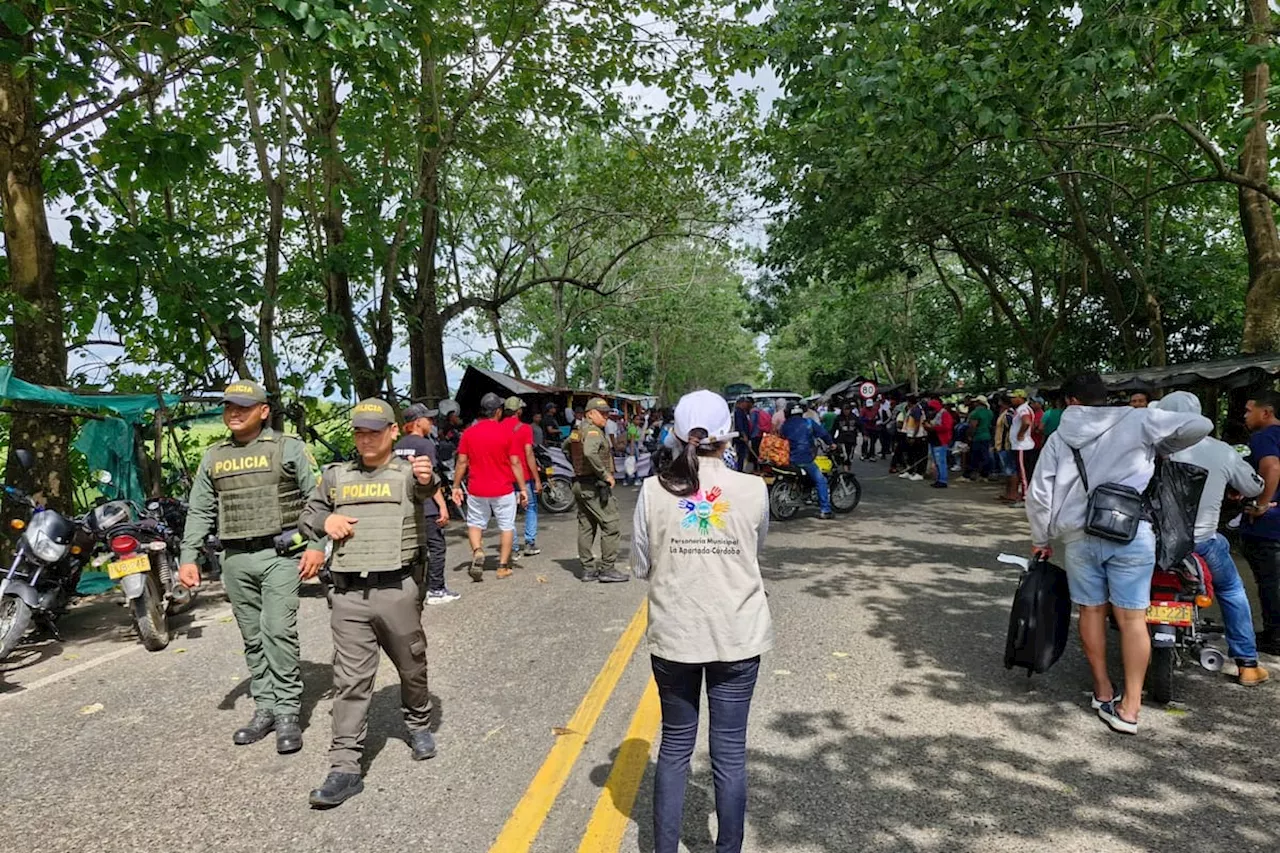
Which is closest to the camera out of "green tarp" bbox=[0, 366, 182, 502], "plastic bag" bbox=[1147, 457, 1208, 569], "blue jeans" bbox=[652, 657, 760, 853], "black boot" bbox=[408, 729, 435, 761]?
"blue jeans" bbox=[652, 657, 760, 853]

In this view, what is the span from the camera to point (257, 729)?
385cm

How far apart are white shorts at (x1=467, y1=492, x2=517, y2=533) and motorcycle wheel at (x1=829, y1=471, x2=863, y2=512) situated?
5447mm

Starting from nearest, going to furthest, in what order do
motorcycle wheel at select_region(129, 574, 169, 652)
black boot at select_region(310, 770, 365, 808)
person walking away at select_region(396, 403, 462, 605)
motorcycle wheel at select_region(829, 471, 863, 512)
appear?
black boot at select_region(310, 770, 365, 808)
motorcycle wheel at select_region(129, 574, 169, 652)
person walking away at select_region(396, 403, 462, 605)
motorcycle wheel at select_region(829, 471, 863, 512)

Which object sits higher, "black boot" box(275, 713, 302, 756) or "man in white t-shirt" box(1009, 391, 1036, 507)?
"man in white t-shirt" box(1009, 391, 1036, 507)

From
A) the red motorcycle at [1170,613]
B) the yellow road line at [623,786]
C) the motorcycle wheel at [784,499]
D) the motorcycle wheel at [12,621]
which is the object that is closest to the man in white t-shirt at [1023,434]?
the motorcycle wheel at [784,499]

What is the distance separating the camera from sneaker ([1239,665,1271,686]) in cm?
422

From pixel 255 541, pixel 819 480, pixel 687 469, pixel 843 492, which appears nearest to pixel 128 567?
pixel 255 541

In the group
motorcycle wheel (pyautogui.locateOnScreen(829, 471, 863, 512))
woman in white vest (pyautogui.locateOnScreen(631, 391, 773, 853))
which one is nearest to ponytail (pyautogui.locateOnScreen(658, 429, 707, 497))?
woman in white vest (pyautogui.locateOnScreen(631, 391, 773, 853))

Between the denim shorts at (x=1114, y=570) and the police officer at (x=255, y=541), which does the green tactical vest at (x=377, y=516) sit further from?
the denim shorts at (x=1114, y=570)

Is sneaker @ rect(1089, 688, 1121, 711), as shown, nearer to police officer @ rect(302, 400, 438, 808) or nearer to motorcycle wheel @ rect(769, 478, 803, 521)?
police officer @ rect(302, 400, 438, 808)

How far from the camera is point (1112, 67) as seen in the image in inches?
234

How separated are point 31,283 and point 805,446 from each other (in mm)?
8683

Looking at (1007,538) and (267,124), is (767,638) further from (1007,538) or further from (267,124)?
(267,124)

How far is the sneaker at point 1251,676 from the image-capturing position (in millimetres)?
4219
